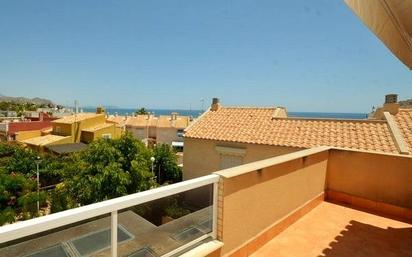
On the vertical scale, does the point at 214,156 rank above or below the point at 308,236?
below

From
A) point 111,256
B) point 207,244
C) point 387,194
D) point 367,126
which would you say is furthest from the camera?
point 367,126

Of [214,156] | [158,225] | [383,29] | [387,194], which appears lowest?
[214,156]

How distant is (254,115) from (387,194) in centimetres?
1338

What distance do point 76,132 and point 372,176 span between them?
34.4m

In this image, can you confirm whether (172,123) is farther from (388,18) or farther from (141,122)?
(388,18)

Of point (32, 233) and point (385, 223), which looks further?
point (385, 223)

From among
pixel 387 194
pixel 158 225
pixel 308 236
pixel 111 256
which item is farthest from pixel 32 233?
pixel 387 194

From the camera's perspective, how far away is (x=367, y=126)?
46.5ft

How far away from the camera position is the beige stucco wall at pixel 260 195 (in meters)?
3.64

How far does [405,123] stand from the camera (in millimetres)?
13453

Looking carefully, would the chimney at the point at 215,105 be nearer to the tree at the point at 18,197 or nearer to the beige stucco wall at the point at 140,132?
the tree at the point at 18,197

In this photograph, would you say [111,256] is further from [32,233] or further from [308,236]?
[308,236]

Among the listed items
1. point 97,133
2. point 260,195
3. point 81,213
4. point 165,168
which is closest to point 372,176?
point 260,195

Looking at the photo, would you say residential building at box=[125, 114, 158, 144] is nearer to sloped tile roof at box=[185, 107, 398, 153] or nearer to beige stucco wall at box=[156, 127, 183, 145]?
beige stucco wall at box=[156, 127, 183, 145]
